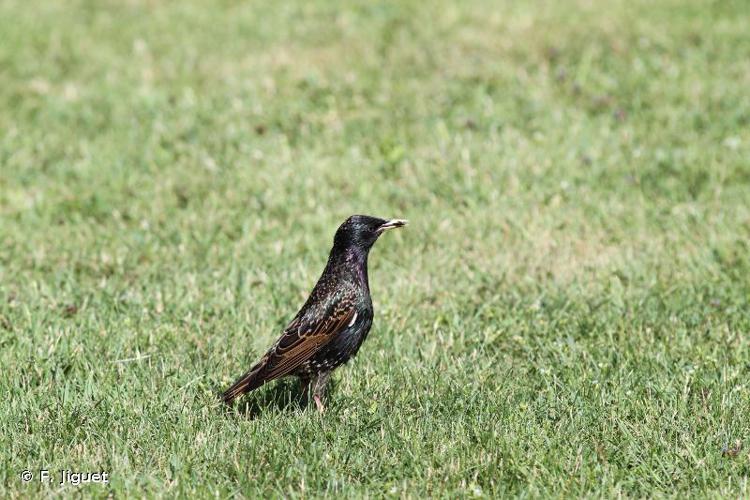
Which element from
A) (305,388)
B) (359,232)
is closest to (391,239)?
(359,232)

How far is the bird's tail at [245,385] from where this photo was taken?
230 inches

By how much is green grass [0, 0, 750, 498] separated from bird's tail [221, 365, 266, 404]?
0.13m

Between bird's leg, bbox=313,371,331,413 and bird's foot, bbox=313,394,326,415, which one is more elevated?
bird's leg, bbox=313,371,331,413

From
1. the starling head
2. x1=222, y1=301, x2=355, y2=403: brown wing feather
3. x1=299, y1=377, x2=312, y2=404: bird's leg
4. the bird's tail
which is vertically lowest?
x1=299, y1=377, x2=312, y2=404: bird's leg

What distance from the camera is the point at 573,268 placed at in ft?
27.4

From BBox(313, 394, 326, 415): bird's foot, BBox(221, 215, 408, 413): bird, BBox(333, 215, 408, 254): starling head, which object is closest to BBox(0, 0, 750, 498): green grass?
BBox(313, 394, 326, 415): bird's foot

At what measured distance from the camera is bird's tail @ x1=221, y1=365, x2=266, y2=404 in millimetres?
5852

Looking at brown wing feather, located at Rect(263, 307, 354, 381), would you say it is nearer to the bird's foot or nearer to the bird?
the bird

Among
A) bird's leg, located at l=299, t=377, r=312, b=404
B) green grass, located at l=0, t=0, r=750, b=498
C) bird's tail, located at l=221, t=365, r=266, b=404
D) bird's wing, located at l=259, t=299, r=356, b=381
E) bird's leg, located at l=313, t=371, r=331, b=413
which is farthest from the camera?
bird's leg, located at l=299, t=377, r=312, b=404

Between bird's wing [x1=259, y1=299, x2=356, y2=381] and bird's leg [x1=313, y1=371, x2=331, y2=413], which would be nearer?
bird's wing [x1=259, y1=299, x2=356, y2=381]

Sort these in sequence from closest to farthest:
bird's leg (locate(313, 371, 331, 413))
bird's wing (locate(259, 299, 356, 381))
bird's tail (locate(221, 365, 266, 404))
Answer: bird's tail (locate(221, 365, 266, 404))
bird's wing (locate(259, 299, 356, 381))
bird's leg (locate(313, 371, 331, 413))

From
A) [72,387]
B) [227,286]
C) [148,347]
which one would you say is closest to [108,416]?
[72,387]

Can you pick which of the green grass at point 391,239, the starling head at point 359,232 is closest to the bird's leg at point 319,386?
the green grass at point 391,239

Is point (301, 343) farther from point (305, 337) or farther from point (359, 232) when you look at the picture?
point (359, 232)
